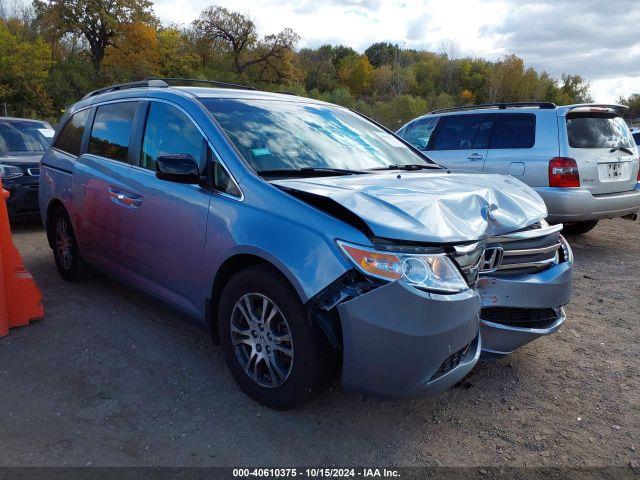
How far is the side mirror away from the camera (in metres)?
3.20

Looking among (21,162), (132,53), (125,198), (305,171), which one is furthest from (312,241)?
(132,53)

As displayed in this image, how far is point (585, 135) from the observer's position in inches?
265

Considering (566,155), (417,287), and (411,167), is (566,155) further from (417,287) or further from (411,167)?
(417,287)

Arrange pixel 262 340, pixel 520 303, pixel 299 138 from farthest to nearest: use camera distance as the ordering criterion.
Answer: pixel 299 138 < pixel 520 303 < pixel 262 340

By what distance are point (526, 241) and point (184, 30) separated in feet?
205

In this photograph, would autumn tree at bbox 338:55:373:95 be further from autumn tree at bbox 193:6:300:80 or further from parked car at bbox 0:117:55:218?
parked car at bbox 0:117:55:218

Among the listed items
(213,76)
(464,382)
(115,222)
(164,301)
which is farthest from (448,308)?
(213,76)

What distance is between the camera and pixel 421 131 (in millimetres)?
8578

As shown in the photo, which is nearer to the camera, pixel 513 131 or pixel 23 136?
pixel 513 131

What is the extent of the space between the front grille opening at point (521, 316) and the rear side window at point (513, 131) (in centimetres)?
420

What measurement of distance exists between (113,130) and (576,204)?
5.31 m

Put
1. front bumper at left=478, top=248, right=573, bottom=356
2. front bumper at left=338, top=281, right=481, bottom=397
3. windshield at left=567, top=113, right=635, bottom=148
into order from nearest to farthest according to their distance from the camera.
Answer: front bumper at left=338, top=281, right=481, bottom=397 → front bumper at left=478, top=248, right=573, bottom=356 → windshield at left=567, top=113, right=635, bottom=148

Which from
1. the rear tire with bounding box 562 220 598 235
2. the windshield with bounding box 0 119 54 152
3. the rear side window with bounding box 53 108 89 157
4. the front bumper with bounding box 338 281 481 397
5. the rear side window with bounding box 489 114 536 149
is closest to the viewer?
the front bumper with bounding box 338 281 481 397

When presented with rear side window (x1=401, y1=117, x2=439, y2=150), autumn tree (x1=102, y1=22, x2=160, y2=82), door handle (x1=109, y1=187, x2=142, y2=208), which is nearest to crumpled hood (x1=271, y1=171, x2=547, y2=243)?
door handle (x1=109, y1=187, x2=142, y2=208)
